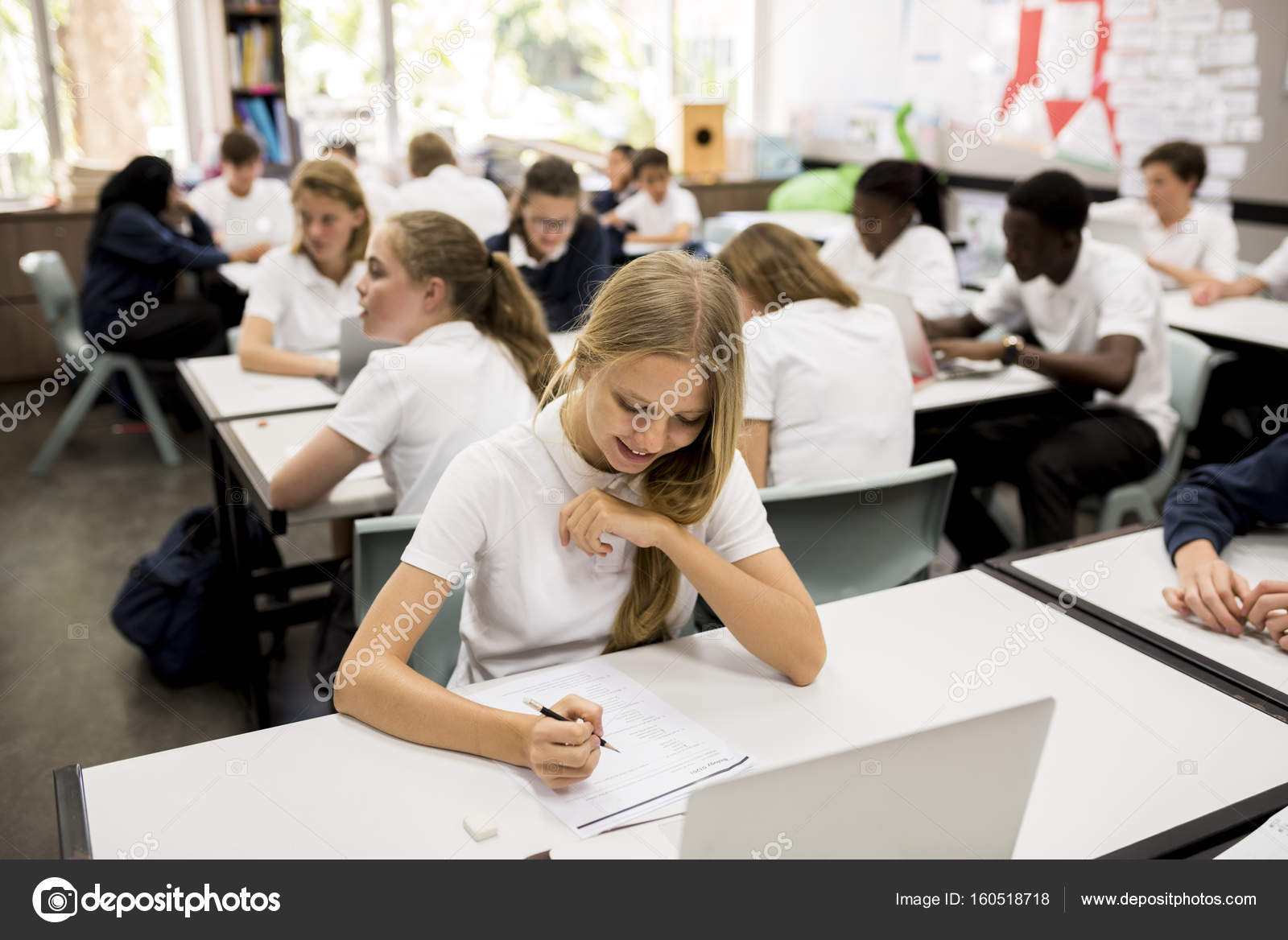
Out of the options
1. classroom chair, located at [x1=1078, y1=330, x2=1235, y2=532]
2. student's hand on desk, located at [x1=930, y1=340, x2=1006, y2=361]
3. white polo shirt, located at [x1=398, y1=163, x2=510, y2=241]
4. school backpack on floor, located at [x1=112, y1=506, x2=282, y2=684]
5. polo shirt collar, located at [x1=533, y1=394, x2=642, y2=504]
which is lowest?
school backpack on floor, located at [x1=112, y1=506, x2=282, y2=684]

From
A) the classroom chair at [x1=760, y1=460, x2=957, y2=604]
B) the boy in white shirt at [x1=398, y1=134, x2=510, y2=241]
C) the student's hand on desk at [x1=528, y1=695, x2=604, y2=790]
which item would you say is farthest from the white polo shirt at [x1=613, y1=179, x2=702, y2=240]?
the student's hand on desk at [x1=528, y1=695, x2=604, y2=790]

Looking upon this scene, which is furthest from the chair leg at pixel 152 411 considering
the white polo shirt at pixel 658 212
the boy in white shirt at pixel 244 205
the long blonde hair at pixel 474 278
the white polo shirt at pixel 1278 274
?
the white polo shirt at pixel 1278 274

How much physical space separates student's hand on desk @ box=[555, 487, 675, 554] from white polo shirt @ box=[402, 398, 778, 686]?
5 cm

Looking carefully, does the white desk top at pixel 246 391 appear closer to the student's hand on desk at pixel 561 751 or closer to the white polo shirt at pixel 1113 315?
the student's hand on desk at pixel 561 751

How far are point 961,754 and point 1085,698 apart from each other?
A: 580mm

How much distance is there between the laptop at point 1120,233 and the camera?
12.6 feet

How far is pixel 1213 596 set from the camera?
1.58 meters

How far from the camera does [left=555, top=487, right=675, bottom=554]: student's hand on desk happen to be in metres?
1.39

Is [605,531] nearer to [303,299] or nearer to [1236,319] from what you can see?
[303,299]

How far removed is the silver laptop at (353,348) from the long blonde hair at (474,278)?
523 millimetres

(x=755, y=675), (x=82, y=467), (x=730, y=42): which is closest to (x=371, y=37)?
(x=730, y=42)

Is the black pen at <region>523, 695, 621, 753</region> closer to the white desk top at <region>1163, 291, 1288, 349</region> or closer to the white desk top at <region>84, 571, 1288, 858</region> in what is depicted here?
the white desk top at <region>84, 571, 1288, 858</region>
